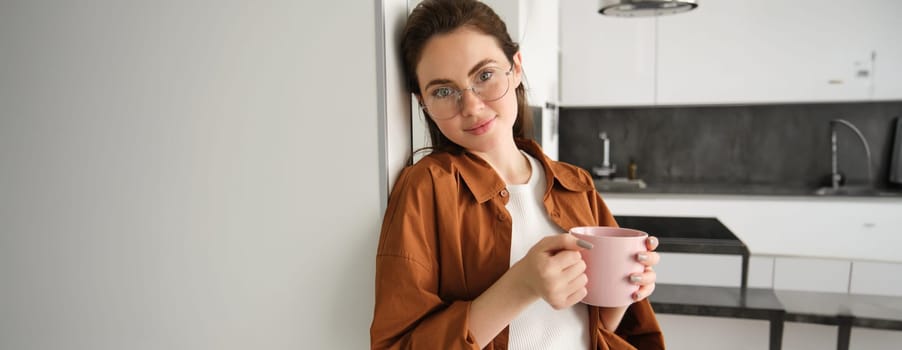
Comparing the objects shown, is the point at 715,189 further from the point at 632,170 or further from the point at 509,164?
the point at 509,164

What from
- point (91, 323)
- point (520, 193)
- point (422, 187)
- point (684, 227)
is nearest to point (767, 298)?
point (684, 227)

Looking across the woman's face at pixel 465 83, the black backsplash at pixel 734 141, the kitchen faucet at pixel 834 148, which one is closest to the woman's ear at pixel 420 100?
the woman's face at pixel 465 83

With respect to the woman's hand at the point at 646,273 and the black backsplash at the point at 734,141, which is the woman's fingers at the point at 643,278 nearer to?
the woman's hand at the point at 646,273

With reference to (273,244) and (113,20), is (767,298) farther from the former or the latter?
(113,20)

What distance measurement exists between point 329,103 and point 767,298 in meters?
1.55

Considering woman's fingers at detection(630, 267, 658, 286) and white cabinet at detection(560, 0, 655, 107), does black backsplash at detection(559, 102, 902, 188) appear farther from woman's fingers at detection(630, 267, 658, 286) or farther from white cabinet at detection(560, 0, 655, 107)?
woman's fingers at detection(630, 267, 658, 286)

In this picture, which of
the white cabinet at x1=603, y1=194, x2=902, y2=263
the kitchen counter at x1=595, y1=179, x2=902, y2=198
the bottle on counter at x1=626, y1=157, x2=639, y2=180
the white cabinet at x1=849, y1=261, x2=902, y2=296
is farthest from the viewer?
the bottle on counter at x1=626, y1=157, x2=639, y2=180

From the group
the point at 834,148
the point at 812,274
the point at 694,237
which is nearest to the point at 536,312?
the point at 694,237

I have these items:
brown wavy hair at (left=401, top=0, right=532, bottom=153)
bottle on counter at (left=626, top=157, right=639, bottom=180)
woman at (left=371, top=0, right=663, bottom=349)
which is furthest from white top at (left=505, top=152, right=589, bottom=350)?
bottle on counter at (left=626, top=157, right=639, bottom=180)

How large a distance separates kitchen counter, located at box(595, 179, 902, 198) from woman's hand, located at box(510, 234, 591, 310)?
260 centimetres

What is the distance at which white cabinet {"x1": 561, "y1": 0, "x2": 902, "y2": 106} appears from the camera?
9.57ft

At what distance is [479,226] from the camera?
2.32ft

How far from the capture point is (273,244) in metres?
0.69

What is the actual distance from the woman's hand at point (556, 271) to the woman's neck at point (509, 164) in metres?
0.20
